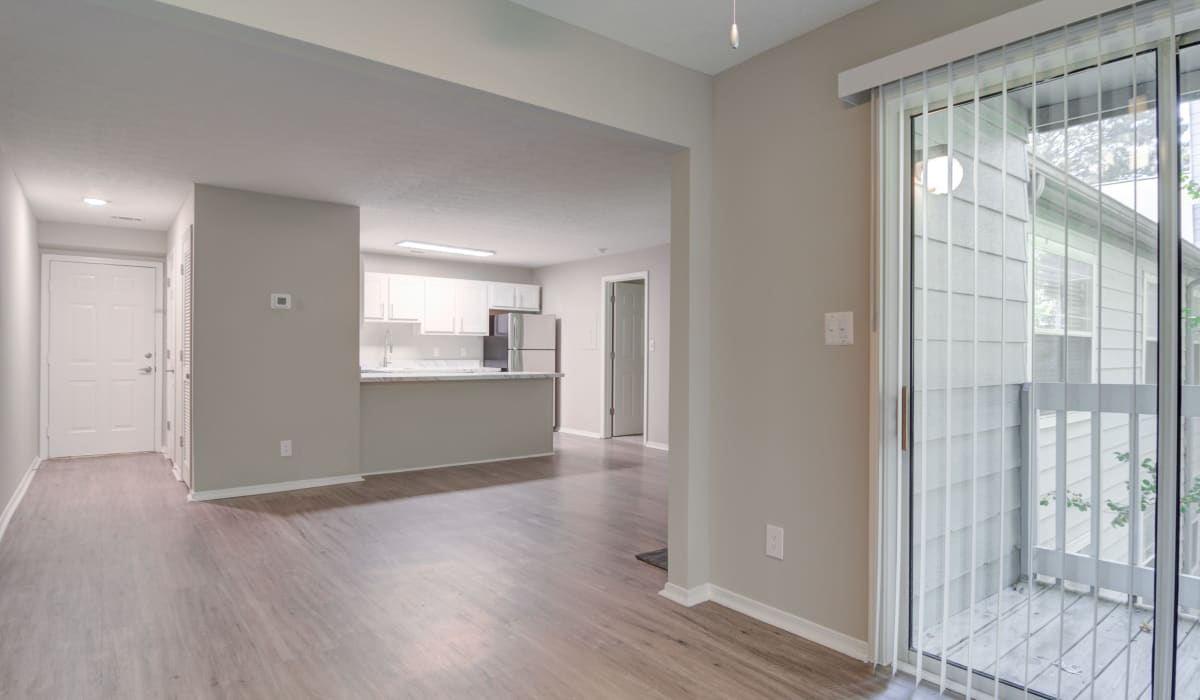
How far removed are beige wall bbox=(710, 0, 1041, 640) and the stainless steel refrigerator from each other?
5.81 m

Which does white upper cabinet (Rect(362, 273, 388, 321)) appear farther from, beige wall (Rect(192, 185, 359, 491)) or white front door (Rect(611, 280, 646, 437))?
white front door (Rect(611, 280, 646, 437))

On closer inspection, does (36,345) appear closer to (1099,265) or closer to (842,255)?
(842,255)

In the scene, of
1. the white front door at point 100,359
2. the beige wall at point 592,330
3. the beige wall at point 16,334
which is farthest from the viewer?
the beige wall at point 592,330

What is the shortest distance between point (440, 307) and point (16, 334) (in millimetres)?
4296

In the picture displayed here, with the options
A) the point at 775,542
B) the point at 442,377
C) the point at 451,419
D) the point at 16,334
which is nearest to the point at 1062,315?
the point at 775,542

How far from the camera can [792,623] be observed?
2529 mm

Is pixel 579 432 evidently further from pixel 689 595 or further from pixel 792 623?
pixel 792 623

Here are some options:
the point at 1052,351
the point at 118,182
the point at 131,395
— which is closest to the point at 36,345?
the point at 131,395

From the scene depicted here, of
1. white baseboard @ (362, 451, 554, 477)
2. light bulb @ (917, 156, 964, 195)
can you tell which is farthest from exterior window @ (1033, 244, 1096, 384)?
white baseboard @ (362, 451, 554, 477)

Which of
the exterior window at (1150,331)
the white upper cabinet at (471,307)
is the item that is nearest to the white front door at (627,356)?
the white upper cabinet at (471,307)

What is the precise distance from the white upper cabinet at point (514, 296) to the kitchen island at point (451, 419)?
2.21 m

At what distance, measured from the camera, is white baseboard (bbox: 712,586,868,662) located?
7.63 feet

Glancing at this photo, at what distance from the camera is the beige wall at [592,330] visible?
7359 mm

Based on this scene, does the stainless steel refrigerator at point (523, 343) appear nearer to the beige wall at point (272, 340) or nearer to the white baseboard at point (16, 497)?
the beige wall at point (272, 340)
